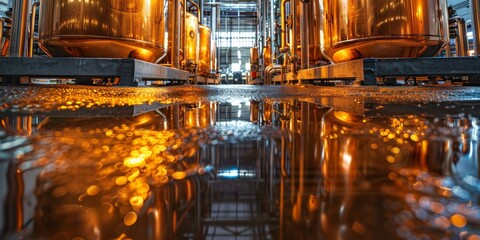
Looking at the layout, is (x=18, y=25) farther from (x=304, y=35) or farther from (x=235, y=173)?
(x=235, y=173)

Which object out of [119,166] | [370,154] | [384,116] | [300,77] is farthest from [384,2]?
[119,166]

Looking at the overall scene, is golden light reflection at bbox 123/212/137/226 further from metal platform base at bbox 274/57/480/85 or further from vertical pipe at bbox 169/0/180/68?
vertical pipe at bbox 169/0/180/68

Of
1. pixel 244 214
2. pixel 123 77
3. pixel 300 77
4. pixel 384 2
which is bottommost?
pixel 244 214

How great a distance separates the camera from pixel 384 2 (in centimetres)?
179

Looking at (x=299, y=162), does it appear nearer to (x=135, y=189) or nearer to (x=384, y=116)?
(x=135, y=189)

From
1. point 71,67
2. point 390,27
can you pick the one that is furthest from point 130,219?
point 390,27

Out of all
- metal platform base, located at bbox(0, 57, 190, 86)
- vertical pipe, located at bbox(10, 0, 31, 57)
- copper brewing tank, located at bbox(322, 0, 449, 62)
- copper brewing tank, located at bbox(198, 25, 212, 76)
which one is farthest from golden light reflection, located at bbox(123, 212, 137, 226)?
copper brewing tank, located at bbox(198, 25, 212, 76)

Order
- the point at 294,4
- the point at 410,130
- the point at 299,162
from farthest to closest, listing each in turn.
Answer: the point at 294,4
the point at 410,130
the point at 299,162

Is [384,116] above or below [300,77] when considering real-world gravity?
below

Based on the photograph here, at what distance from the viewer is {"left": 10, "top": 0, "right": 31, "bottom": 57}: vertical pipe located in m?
2.39

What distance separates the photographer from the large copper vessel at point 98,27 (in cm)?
176

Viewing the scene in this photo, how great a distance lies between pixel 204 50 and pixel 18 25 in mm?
3575

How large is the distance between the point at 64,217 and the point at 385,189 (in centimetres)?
22

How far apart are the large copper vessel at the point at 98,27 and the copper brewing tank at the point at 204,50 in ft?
11.9
